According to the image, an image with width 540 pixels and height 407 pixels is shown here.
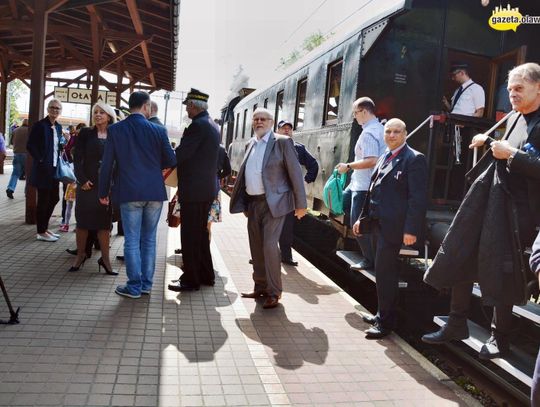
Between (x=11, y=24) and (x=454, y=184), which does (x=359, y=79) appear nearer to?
(x=454, y=184)

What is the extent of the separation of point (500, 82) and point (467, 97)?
97cm

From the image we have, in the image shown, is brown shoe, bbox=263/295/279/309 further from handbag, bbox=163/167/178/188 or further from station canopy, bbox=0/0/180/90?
station canopy, bbox=0/0/180/90

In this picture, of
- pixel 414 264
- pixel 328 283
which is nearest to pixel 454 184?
pixel 414 264

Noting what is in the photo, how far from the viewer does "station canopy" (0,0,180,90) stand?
9428 millimetres

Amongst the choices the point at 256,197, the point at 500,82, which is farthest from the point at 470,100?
the point at 256,197

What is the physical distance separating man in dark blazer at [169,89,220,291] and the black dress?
96 cm

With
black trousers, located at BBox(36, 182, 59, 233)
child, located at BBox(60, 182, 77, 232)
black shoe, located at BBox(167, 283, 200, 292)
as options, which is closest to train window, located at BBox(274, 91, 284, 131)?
child, located at BBox(60, 182, 77, 232)

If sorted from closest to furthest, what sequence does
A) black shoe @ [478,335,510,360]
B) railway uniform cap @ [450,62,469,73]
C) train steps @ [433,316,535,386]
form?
train steps @ [433,316,535,386], black shoe @ [478,335,510,360], railway uniform cap @ [450,62,469,73]

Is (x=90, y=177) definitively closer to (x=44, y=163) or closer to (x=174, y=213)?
(x=174, y=213)

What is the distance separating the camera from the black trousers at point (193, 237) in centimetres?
498

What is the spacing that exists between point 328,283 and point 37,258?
348cm

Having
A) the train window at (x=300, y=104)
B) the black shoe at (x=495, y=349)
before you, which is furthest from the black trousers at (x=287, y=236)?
the black shoe at (x=495, y=349)

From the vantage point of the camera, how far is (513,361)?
3066mm

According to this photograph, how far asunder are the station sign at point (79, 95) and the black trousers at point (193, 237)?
1009 centimetres
